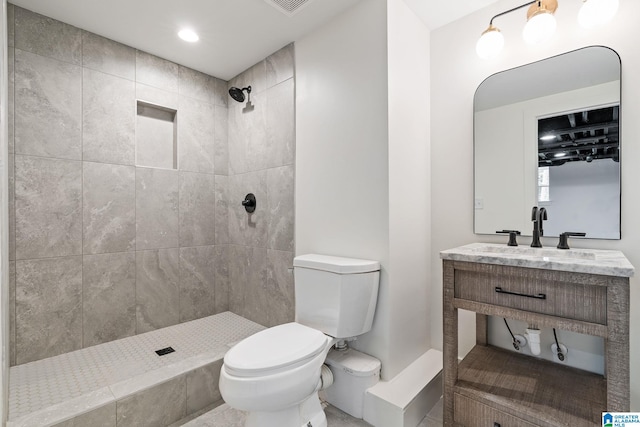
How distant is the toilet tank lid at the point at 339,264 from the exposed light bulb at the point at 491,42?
1.25 meters

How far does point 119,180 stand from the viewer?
219cm

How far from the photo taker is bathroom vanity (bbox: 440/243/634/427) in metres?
1.01

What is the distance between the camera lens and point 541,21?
4.75ft

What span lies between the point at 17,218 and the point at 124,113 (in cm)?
92

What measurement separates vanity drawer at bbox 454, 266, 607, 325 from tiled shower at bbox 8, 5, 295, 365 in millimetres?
1282

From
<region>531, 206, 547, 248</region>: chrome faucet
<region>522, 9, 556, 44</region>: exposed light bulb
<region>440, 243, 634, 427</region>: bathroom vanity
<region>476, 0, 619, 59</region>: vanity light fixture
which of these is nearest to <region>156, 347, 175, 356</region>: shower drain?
<region>440, 243, 634, 427</region>: bathroom vanity

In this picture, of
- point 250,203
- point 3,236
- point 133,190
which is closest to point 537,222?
point 250,203

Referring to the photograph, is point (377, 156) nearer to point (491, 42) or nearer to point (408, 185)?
point (408, 185)

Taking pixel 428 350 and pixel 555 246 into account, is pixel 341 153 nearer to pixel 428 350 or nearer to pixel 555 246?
pixel 555 246

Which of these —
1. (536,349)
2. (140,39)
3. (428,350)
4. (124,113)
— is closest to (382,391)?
(428,350)

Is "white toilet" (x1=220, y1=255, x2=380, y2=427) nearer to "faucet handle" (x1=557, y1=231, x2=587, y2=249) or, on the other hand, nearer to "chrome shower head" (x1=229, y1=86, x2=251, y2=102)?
"faucet handle" (x1=557, y1=231, x2=587, y2=249)

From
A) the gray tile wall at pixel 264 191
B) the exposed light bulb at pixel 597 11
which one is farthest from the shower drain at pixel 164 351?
the exposed light bulb at pixel 597 11

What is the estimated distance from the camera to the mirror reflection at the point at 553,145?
1423 millimetres

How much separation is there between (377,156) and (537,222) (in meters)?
0.85
